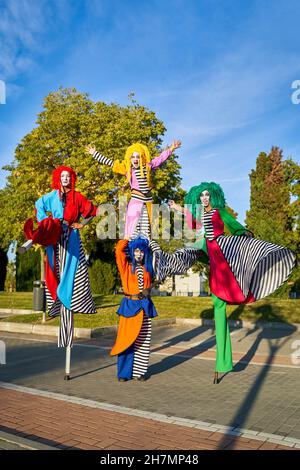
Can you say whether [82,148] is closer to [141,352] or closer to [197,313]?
[197,313]

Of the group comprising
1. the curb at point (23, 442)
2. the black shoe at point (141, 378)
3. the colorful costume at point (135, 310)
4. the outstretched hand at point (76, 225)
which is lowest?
the black shoe at point (141, 378)

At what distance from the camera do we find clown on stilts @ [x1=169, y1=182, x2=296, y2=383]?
Answer: 236 inches

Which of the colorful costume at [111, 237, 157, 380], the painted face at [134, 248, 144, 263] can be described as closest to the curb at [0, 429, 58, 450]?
the colorful costume at [111, 237, 157, 380]

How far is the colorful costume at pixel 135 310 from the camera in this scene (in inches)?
250

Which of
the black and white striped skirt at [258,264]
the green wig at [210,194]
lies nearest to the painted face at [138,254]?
the green wig at [210,194]

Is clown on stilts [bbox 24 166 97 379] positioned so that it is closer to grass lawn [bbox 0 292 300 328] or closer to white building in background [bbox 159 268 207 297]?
grass lawn [bbox 0 292 300 328]

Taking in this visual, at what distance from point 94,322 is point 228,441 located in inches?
343

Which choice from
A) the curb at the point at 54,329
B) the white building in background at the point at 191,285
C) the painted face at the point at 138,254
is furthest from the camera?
the white building in background at the point at 191,285

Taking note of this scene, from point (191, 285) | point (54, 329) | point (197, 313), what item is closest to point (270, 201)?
point (191, 285)

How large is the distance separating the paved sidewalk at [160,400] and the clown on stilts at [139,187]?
7.53 feet

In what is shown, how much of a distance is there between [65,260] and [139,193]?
153 cm

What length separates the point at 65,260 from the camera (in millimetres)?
6434

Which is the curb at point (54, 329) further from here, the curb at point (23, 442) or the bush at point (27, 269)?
the bush at point (27, 269)
